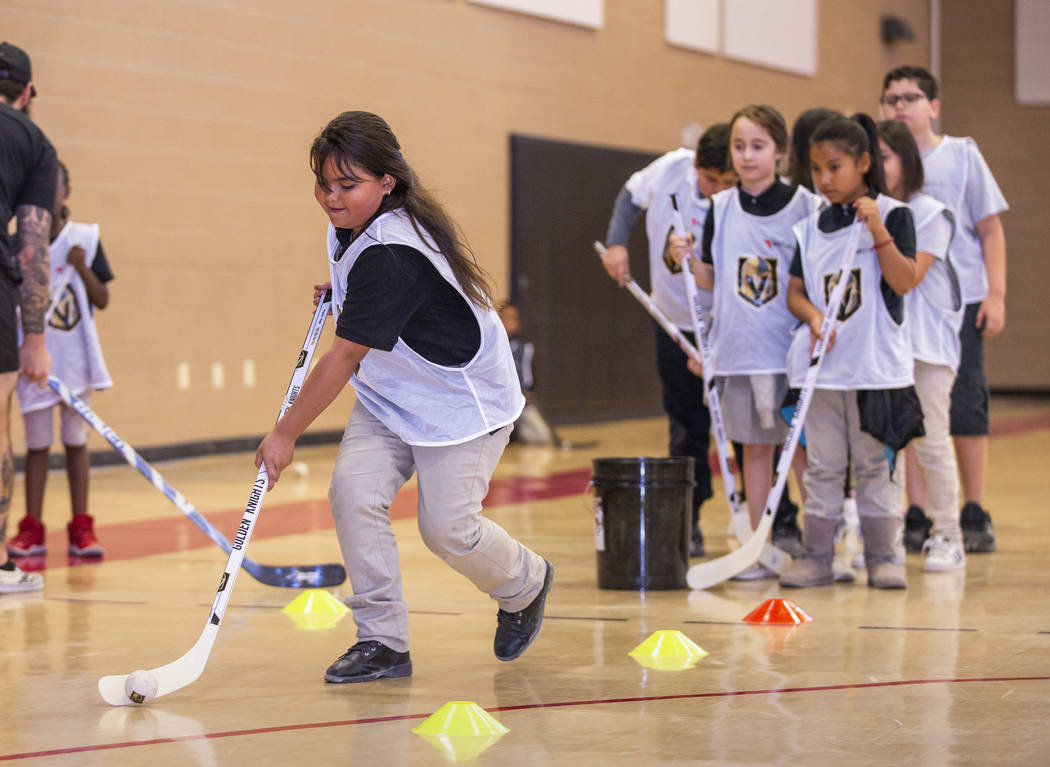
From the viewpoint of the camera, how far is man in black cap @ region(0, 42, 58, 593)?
468 centimetres

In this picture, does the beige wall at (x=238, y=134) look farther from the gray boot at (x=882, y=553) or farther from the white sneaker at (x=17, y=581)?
the gray boot at (x=882, y=553)

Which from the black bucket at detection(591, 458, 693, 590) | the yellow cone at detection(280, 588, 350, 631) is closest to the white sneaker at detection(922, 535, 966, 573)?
the black bucket at detection(591, 458, 693, 590)

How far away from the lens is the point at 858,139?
4672 millimetres

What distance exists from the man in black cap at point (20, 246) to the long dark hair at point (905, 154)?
2811mm

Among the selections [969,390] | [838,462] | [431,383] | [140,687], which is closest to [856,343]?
[838,462]

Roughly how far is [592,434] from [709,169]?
6.69 metres

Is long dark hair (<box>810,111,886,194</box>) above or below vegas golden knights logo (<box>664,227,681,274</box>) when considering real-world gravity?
above

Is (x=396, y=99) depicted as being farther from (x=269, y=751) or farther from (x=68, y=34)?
(x=269, y=751)

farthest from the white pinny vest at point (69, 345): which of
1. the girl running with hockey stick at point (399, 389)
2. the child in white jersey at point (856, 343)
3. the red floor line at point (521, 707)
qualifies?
the red floor line at point (521, 707)

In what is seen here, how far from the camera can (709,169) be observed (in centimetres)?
539

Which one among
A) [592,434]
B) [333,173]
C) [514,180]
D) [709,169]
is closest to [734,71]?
[514,180]

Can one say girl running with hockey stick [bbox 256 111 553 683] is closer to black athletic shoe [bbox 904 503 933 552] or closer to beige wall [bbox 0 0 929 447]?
black athletic shoe [bbox 904 503 933 552]

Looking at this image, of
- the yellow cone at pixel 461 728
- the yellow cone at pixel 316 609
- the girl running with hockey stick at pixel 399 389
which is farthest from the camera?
the yellow cone at pixel 316 609

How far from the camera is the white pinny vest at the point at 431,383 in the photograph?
3.42 m
